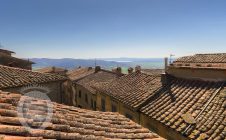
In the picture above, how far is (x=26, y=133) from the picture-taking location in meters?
3.74

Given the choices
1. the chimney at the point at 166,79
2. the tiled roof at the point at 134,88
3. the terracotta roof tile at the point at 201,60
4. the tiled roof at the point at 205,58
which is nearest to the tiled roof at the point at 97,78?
the tiled roof at the point at 134,88

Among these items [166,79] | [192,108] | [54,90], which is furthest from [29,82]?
[192,108]

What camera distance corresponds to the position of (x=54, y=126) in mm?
4473

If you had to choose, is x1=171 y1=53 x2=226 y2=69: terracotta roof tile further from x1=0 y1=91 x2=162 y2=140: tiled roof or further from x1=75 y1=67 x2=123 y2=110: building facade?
x1=75 y1=67 x2=123 y2=110: building facade

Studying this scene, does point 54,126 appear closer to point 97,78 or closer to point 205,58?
point 205,58

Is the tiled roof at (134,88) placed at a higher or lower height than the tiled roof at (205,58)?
lower

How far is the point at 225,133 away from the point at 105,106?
13538 mm

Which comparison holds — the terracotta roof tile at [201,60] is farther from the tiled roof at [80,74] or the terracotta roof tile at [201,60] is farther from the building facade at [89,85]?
the tiled roof at [80,74]

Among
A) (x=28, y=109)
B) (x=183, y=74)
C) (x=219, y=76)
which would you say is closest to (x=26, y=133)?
(x=28, y=109)

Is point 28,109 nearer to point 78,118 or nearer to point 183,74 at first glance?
point 78,118

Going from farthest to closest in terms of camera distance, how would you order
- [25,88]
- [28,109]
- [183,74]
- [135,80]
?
[135,80]
[183,74]
[25,88]
[28,109]

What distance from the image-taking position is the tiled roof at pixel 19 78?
13695 mm

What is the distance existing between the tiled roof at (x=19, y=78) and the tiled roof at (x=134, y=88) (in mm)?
5095

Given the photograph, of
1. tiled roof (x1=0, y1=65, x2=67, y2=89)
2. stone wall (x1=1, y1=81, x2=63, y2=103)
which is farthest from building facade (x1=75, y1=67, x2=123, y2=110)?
tiled roof (x1=0, y1=65, x2=67, y2=89)
